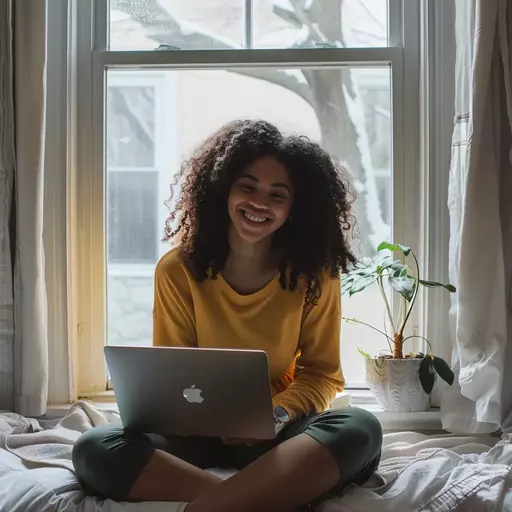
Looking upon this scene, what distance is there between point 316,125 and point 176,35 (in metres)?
0.45

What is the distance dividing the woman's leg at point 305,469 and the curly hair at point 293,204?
34 centimetres

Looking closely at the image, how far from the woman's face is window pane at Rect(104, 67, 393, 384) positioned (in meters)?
0.41

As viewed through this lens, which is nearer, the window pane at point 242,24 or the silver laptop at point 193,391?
the silver laptop at point 193,391

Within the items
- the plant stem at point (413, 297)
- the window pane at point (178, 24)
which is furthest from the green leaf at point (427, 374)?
the window pane at point (178, 24)

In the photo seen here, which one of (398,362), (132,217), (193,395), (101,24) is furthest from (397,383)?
(101,24)

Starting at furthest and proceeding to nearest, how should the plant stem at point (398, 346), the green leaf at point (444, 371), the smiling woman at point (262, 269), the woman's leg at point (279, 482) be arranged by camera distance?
the plant stem at point (398, 346) < the green leaf at point (444, 371) < the smiling woman at point (262, 269) < the woman's leg at point (279, 482)

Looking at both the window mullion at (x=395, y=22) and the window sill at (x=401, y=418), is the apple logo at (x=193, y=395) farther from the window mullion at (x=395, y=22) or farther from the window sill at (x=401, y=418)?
the window mullion at (x=395, y=22)

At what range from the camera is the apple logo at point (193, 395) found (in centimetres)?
120

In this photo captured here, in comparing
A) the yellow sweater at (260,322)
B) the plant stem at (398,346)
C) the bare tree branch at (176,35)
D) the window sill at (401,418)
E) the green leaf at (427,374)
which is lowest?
the window sill at (401,418)

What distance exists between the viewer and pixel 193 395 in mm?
1209

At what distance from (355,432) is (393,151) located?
2.86 feet

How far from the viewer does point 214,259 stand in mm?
1537

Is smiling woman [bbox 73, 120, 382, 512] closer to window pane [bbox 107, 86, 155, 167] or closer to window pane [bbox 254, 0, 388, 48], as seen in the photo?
window pane [bbox 107, 86, 155, 167]

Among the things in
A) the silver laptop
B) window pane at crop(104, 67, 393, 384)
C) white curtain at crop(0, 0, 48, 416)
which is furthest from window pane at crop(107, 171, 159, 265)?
the silver laptop
